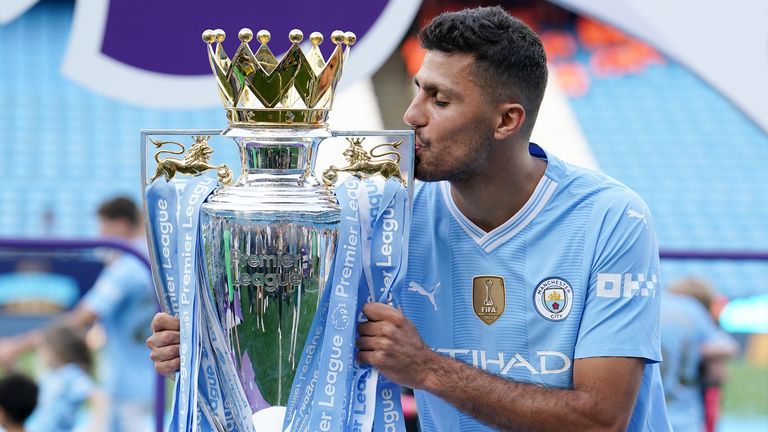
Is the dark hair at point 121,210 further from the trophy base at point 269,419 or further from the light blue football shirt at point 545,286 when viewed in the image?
the trophy base at point 269,419

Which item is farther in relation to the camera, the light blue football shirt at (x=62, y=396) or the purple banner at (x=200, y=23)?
the light blue football shirt at (x=62, y=396)

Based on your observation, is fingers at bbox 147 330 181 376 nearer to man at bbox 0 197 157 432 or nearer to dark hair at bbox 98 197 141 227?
man at bbox 0 197 157 432

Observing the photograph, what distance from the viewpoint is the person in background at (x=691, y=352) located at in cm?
404

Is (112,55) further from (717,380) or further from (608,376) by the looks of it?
(717,380)

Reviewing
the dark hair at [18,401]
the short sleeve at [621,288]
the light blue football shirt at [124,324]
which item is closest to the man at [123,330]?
the light blue football shirt at [124,324]

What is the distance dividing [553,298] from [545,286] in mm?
24

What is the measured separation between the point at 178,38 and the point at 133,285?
1144 mm

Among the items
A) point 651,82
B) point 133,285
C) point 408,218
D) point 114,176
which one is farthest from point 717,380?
point 651,82

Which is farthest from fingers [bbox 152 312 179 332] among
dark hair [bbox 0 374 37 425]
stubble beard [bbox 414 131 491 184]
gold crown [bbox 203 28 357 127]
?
dark hair [bbox 0 374 37 425]

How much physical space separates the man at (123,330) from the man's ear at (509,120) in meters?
2.30

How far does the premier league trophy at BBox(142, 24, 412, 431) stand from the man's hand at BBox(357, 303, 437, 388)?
29mm

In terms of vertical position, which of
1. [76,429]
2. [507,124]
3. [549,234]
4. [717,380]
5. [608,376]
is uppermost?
[507,124]

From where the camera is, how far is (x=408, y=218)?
1776 mm

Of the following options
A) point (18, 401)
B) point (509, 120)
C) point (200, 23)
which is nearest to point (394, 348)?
point (509, 120)
